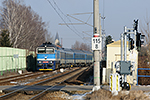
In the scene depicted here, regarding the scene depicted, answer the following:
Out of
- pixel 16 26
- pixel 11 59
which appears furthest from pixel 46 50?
pixel 16 26

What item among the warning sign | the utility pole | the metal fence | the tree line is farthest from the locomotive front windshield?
the warning sign

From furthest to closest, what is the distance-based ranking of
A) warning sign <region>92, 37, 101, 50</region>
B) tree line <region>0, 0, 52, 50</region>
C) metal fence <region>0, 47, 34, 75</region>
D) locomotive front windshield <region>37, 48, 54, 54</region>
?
1. tree line <region>0, 0, 52, 50</region>
2. locomotive front windshield <region>37, 48, 54, 54</region>
3. metal fence <region>0, 47, 34, 75</region>
4. warning sign <region>92, 37, 101, 50</region>

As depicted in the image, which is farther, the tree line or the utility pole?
the tree line

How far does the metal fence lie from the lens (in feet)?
86.6

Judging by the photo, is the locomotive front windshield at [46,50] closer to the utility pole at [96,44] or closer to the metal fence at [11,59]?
the metal fence at [11,59]

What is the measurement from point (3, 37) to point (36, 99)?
28.8 metres

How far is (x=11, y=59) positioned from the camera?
28.8 m

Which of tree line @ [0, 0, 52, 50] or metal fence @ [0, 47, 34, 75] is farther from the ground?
tree line @ [0, 0, 52, 50]

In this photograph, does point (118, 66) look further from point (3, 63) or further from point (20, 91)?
point (3, 63)

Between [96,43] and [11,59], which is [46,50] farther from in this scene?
[96,43]

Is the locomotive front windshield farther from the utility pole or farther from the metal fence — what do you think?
the utility pole

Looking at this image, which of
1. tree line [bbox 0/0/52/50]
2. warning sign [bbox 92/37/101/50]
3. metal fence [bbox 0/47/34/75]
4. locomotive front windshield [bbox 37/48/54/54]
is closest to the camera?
warning sign [bbox 92/37/101/50]

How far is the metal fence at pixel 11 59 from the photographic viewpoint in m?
26.4

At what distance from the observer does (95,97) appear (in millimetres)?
10242
